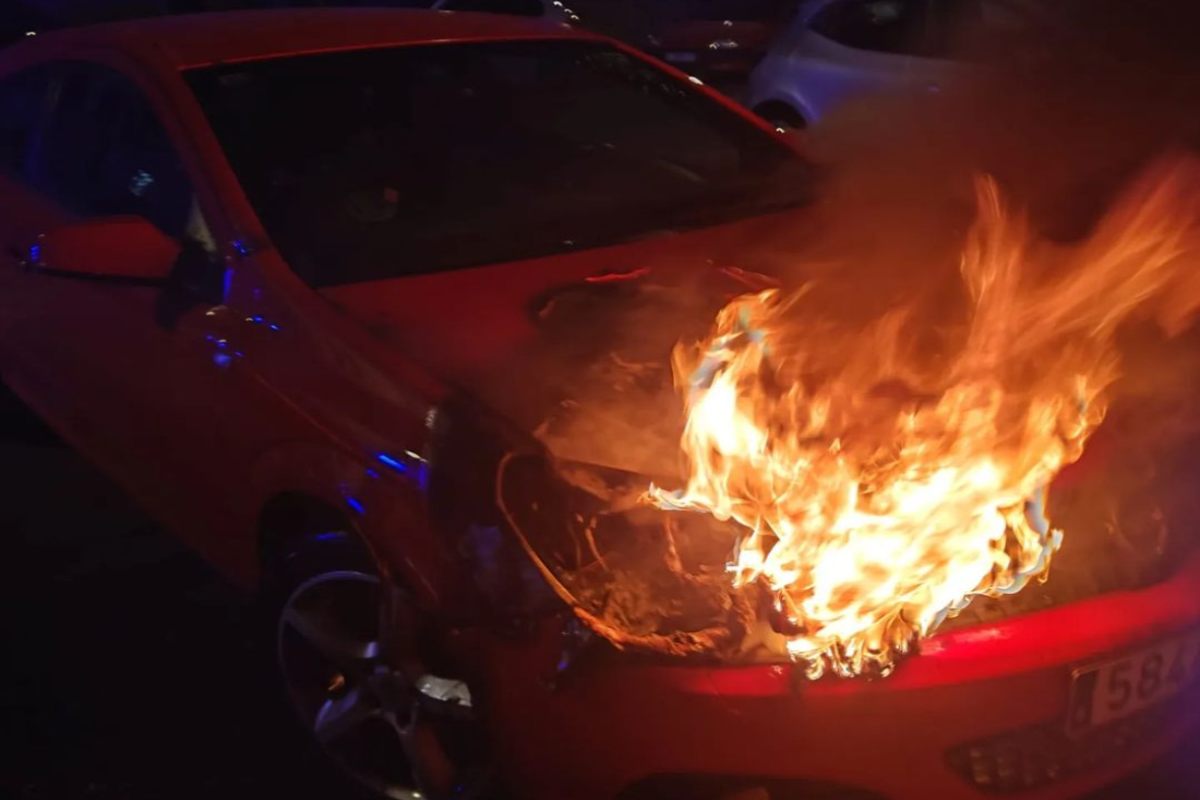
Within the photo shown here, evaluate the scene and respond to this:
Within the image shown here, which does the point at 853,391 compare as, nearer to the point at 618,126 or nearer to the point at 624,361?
the point at 624,361

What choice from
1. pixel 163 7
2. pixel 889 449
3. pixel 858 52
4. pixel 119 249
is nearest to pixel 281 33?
pixel 119 249

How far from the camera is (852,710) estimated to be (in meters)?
2.30

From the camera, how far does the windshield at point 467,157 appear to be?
11.0 ft

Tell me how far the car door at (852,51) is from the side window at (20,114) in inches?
151

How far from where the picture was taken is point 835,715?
2.30 meters

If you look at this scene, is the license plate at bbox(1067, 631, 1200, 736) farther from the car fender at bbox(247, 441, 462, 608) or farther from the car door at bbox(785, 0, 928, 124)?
the car door at bbox(785, 0, 928, 124)

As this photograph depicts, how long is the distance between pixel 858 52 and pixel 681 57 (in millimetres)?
3682

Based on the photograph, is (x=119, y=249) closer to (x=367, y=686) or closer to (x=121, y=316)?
(x=121, y=316)

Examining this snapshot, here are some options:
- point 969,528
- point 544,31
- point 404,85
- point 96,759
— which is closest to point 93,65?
point 404,85

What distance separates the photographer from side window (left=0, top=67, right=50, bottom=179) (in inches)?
172

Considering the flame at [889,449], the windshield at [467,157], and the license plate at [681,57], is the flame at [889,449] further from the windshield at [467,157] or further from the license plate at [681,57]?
the license plate at [681,57]

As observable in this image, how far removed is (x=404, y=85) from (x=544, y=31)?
735 mm

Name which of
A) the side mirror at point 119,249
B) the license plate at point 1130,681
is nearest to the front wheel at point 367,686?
the side mirror at point 119,249

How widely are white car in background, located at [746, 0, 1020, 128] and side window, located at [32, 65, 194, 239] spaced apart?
11.3 feet
